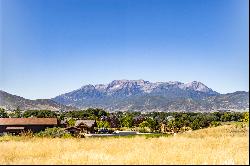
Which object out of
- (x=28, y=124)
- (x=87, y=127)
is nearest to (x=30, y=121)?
(x=28, y=124)

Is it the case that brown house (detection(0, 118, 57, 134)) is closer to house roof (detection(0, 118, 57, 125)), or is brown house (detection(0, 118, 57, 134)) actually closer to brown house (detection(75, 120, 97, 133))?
house roof (detection(0, 118, 57, 125))

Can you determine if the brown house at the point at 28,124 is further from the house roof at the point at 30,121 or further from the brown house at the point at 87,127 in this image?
the brown house at the point at 87,127

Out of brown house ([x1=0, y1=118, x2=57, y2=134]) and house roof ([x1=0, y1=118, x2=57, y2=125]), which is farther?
house roof ([x1=0, y1=118, x2=57, y2=125])

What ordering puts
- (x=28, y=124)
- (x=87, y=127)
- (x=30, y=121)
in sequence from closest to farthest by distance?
1. (x=28, y=124)
2. (x=87, y=127)
3. (x=30, y=121)

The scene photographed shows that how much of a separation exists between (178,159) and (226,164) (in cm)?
207

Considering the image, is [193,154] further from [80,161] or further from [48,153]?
[48,153]

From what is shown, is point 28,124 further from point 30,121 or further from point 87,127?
point 87,127

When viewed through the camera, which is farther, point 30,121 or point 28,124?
point 30,121

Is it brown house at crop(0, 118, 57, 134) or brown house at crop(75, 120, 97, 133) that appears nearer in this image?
brown house at crop(0, 118, 57, 134)

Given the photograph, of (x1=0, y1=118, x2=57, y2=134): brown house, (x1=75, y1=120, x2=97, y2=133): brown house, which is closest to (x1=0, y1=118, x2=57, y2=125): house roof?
(x1=0, y1=118, x2=57, y2=134): brown house

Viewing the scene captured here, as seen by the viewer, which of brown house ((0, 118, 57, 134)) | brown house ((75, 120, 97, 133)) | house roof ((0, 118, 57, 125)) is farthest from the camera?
house roof ((0, 118, 57, 125))

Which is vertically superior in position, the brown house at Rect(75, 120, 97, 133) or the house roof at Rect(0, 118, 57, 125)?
the house roof at Rect(0, 118, 57, 125)

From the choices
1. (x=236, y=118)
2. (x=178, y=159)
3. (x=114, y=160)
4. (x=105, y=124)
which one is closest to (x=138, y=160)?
(x=114, y=160)

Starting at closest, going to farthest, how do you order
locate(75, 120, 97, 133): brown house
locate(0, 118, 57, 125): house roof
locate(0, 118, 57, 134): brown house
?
1. locate(0, 118, 57, 134): brown house
2. locate(75, 120, 97, 133): brown house
3. locate(0, 118, 57, 125): house roof
